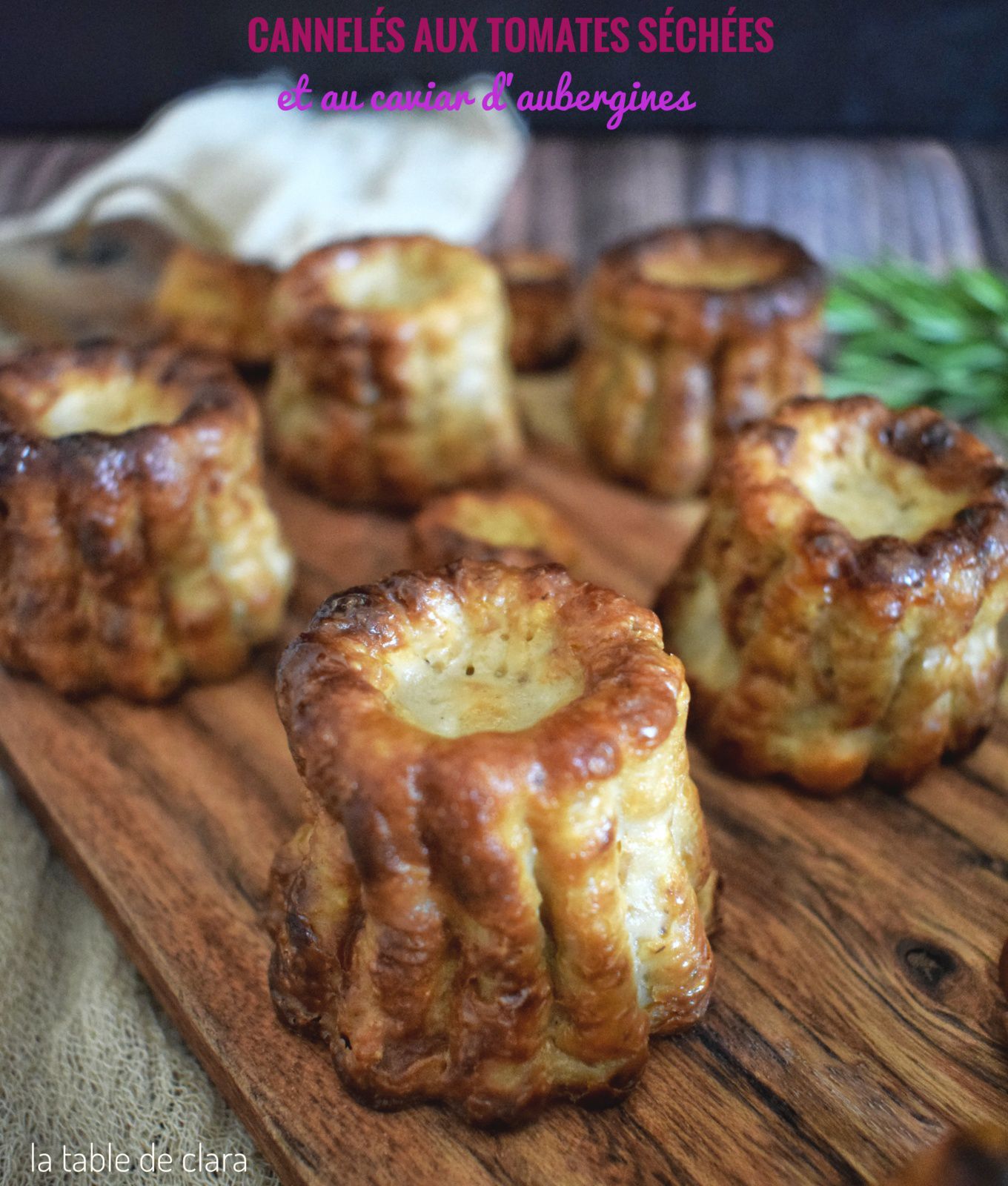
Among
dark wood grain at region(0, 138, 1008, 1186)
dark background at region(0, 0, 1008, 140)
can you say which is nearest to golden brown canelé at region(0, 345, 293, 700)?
dark wood grain at region(0, 138, 1008, 1186)

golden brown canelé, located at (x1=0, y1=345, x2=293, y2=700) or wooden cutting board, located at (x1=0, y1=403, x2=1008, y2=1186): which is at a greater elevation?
golden brown canelé, located at (x1=0, y1=345, x2=293, y2=700)

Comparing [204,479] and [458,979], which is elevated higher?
[204,479]

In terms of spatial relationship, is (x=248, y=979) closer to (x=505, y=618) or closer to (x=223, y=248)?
(x=505, y=618)

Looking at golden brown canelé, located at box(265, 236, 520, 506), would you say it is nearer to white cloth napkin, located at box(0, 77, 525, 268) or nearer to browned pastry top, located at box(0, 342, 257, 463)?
browned pastry top, located at box(0, 342, 257, 463)

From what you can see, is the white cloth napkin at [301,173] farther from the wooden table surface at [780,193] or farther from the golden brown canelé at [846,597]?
the golden brown canelé at [846,597]

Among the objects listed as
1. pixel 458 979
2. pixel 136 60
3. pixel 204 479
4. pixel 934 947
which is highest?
pixel 136 60

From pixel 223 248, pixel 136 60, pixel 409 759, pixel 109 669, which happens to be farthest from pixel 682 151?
pixel 409 759
